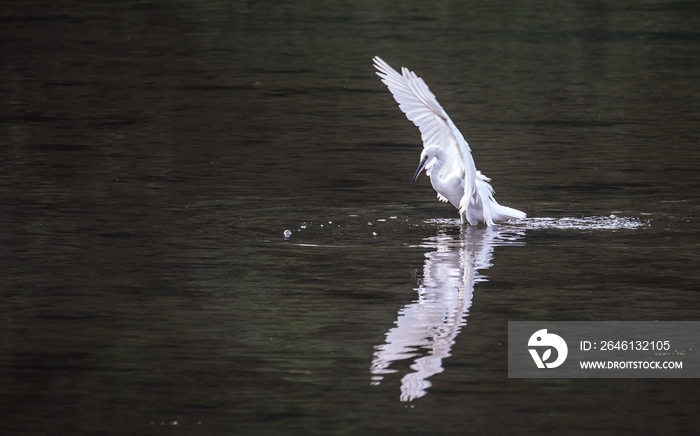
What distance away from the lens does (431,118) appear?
40.3ft

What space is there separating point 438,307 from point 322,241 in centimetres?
219

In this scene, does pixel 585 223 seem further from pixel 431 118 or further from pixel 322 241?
pixel 322 241

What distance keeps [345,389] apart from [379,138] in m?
9.53

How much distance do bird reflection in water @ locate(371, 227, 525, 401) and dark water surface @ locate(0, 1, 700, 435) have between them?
0.10ft

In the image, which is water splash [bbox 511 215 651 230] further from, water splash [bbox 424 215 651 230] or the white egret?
the white egret

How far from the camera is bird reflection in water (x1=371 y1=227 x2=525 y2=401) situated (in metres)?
7.62

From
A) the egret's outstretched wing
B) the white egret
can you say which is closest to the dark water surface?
the white egret

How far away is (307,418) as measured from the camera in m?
6.83

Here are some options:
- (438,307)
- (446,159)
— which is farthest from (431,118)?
(438,307)

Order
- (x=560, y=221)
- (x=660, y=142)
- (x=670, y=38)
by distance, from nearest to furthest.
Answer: (x=560, y=221), (x=660, y=142), (x=670, y=38)

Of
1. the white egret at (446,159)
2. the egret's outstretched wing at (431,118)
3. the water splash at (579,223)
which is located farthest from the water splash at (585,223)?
the egret's outstretched wing at (431,118)

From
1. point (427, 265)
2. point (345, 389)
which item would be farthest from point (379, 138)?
point (345, 389)

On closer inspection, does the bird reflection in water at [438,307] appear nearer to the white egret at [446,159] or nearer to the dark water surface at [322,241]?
the dark water surface at [322,241]

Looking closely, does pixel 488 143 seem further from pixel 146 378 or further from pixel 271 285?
pixel 146 378
